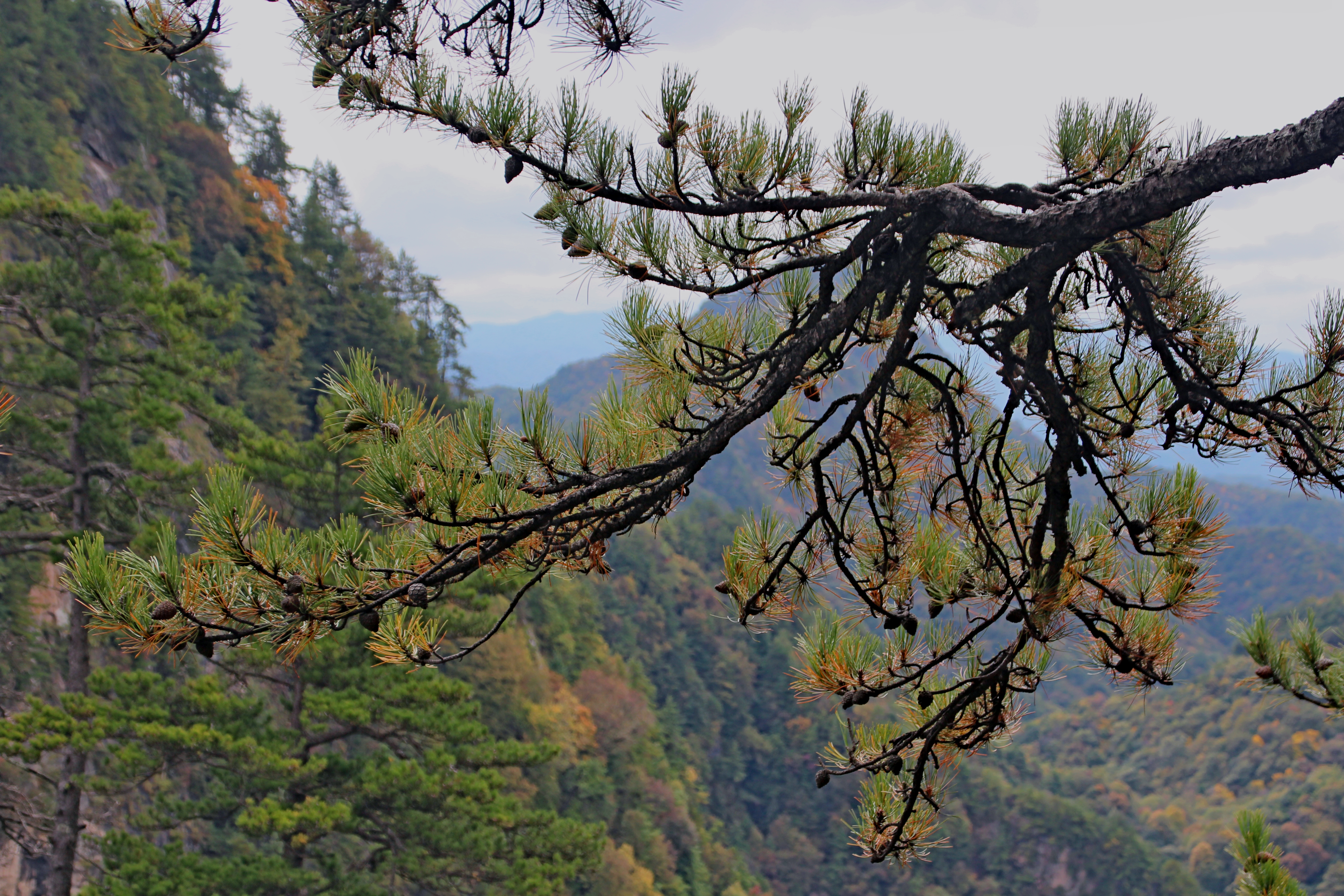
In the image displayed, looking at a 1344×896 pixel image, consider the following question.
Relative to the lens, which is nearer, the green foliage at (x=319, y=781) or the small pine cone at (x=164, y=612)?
the small pine cone at (x=164, y=612)

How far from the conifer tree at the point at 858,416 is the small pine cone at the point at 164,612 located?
0.06ft

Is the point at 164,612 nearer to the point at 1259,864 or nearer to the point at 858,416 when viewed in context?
the point at 858,416

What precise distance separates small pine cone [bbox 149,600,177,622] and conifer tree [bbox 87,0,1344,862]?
2 cm

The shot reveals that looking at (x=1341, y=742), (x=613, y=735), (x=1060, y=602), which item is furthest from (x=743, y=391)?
(x=1341, y=742)

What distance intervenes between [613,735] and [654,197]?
23409 mm

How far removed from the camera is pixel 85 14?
18.5m

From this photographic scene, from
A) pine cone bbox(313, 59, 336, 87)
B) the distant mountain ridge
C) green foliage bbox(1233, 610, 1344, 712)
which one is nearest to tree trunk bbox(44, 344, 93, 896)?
pine cone bbox(313, 59, 336, 87)

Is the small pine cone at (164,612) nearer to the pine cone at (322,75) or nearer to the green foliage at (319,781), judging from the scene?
the pine cone at (322,75)

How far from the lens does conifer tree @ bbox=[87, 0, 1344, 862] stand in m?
1.33

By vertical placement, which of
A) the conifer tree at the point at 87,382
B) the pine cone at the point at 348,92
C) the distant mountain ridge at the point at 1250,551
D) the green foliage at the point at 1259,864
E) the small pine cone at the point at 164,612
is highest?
the distant mountain ridge at the point at 1250,551

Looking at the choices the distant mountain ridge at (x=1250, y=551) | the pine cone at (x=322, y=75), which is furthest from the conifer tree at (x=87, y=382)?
the distant mountain ridge at (x=1250, y=551)

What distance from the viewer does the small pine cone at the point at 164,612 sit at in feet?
3.85

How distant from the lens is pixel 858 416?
1495 millimetres

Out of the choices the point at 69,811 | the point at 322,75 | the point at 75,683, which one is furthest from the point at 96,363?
the point at 322,75
